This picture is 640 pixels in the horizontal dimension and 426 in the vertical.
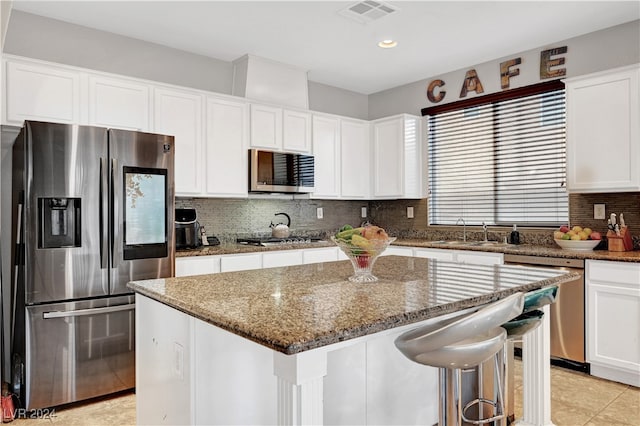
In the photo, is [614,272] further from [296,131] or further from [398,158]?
[296,131]

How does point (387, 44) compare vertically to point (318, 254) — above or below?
above

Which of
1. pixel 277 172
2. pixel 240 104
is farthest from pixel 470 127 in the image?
pixel 240 104

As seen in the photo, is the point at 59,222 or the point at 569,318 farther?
the point at 569,318

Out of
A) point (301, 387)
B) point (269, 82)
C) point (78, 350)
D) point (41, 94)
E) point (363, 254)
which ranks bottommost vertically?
point (78, 350)

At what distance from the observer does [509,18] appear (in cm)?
337

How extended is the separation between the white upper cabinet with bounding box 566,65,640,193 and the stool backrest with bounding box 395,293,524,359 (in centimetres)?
248

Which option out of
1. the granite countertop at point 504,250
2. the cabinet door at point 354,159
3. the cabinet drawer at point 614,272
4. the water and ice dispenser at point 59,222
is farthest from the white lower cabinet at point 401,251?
the water and ice dispenser at point 59,222

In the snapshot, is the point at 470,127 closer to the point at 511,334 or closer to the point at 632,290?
the point at 632,290

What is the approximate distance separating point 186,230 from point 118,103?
3.75 ft

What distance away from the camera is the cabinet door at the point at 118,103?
3186 millimetres

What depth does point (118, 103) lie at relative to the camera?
329cm

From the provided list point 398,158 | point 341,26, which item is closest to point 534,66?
point 398,158

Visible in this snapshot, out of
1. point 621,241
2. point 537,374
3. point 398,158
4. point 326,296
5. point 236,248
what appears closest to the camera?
point 326,296

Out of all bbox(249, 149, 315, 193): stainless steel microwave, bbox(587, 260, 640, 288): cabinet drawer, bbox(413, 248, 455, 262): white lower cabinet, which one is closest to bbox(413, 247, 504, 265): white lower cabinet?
bbox(413, 248, 455, 262): white lower cabinet
